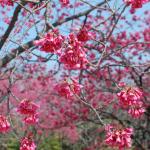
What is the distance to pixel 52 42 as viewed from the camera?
13.5ft

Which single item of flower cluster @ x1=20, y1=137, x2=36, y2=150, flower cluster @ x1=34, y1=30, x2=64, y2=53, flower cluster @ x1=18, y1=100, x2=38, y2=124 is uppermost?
flower cluster @ x1=34, y1=30, x2=64, y2=53

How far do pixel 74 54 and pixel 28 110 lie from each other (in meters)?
1.38

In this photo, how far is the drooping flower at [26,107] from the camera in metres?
5.16

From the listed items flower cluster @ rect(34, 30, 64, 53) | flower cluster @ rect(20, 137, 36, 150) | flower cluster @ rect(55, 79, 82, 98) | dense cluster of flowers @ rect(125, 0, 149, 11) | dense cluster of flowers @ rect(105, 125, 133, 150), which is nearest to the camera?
flower cluster @ rect(34, 30, 64, 53)

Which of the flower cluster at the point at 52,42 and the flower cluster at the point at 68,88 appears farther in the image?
the flower cluster at the point at 68,88

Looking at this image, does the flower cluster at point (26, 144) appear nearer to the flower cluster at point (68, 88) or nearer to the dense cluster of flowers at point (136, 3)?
the flower cluster at point (68, 88)

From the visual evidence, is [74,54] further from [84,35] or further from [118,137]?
[84,35]

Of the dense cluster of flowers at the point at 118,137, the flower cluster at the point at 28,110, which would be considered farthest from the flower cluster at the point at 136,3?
the flower cluster at the point at 28,110

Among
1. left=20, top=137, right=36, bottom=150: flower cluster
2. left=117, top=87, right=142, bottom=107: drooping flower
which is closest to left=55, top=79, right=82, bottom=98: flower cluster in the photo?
left=117, top=87, right=142, bottom=107: drooping flower

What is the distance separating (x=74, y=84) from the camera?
4.70 m

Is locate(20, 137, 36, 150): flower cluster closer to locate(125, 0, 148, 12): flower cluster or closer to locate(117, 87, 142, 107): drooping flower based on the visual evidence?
locate(117, 87, 142, 107): drooping flower

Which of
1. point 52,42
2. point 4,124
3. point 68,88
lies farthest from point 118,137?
point 4,124

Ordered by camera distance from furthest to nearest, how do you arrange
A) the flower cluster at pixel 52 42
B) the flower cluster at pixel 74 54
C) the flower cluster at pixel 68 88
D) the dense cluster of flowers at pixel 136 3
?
1. the dense cluster of flowers at pixel 136 3
2. the flower cluster at pixel 68 88
3. the flower cluster at pixel 52 42
4. the flower cluster at pixel 74 54

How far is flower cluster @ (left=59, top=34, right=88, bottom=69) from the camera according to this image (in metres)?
3.99
